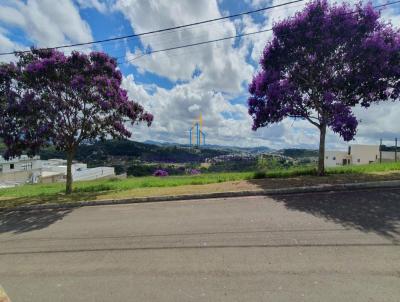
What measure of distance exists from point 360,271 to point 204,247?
2432 mm

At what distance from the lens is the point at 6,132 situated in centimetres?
1082

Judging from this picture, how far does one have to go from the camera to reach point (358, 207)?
6906 mm

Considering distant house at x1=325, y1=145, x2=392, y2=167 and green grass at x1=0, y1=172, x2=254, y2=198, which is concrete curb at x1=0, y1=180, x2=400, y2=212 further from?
distant house at x1=325, y1=145, x2=392, y2=167

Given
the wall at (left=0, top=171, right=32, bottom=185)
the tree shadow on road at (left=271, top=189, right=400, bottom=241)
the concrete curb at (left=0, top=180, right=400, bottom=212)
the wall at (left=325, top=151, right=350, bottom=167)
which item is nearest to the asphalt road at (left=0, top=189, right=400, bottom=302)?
the tree shadow on road at (left=271, top=189, right=400, bottom=241)

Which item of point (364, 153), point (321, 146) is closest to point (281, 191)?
point (321, 146)

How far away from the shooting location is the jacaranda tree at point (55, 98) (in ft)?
34.6

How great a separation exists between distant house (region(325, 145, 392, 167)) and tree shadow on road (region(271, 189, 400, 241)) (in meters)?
54.1

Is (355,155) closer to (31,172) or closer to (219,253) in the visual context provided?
(31,172)

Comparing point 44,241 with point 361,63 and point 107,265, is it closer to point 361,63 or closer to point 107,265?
point 107,265

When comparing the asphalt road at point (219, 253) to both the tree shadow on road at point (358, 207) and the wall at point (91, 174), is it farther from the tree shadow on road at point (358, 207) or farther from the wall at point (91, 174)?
the wall at point (91, 174)

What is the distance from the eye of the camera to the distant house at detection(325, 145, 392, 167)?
58744 mm

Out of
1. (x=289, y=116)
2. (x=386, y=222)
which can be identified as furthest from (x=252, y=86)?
(x=386, y=222)

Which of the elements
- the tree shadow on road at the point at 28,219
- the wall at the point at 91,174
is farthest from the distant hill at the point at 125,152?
the tree shadow on road at the point at 28,219

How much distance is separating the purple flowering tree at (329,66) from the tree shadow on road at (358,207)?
111 inches
